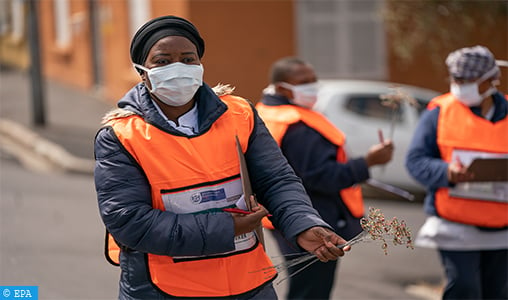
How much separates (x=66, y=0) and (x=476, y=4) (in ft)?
38.8

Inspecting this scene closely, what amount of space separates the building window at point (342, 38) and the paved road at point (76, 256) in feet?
18.8

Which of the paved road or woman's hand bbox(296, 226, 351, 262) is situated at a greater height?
woman's hand bbox(296, 226, 351, 262)

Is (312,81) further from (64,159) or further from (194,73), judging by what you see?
(64,159)

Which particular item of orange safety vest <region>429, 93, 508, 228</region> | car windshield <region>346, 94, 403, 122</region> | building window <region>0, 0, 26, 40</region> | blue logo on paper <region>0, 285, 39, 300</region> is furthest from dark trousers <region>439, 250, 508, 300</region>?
building window <region>0, 0, 26, 40</region>

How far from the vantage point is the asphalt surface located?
6336 mm

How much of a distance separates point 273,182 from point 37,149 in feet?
36.0

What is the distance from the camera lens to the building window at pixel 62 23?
20938 mm

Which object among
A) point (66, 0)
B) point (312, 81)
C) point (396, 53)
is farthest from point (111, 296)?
point (66, 0)

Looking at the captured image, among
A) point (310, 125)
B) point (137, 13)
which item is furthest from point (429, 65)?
point (310, 125)

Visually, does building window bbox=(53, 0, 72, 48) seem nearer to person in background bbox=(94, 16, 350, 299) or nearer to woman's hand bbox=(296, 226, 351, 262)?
person in background bbox=(94, 16, 350, 299)

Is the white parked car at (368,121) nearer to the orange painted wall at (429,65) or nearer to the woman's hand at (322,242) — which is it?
the orange painted wall at (429,65)

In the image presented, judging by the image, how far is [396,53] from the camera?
1565cm

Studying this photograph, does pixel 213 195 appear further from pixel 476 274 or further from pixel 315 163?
pixel 476 274

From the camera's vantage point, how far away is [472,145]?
4.62 metres
